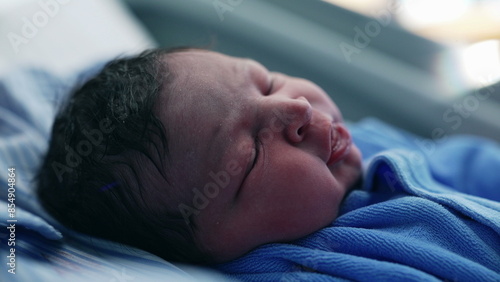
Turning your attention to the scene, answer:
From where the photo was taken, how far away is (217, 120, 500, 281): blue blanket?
61cm

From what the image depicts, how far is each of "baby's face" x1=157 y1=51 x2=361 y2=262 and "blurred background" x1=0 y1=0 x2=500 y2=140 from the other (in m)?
0.57

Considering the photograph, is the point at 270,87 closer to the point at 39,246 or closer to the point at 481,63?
the point at 39,246

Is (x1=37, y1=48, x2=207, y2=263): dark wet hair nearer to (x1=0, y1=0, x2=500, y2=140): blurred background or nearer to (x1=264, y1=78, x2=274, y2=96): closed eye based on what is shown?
(x1=264, y1=78, x2=274, y2=96): closed eye

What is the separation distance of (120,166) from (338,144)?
377 mm

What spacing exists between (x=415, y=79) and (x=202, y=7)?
31.8 inches

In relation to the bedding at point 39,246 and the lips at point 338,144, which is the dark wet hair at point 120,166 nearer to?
the bedding at point 39,246

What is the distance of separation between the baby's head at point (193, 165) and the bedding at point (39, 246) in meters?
0.04

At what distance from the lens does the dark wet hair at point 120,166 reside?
0.69 metres

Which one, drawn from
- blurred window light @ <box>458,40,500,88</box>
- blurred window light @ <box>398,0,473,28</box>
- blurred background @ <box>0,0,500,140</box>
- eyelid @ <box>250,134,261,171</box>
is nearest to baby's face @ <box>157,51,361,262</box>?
eyelid @ <box>250,134,261,171</box>

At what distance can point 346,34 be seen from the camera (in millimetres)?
1482

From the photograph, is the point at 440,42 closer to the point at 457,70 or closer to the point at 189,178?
the point at 457,70

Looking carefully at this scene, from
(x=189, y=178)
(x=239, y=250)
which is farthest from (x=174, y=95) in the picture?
(x=239, y=250)

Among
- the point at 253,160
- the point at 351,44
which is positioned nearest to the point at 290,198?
the point at 253,160

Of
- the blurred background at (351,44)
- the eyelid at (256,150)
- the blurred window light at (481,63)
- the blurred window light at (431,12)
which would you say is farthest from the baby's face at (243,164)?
the blurred window light at (431,12)
